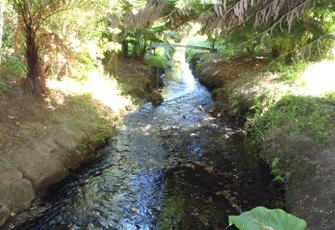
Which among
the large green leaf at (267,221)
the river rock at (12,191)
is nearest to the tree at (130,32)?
the river rock at (12,191)

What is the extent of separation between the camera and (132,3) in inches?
392

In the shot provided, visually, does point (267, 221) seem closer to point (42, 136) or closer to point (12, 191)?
point (12, 191)

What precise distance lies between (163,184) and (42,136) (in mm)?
2490

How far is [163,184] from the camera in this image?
5.39 metres

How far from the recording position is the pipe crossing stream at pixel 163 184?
4406mm

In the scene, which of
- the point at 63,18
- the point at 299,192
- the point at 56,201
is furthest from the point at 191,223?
the point at 63,18

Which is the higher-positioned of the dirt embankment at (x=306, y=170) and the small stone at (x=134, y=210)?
the dirt embankment at (x=306, y=170)

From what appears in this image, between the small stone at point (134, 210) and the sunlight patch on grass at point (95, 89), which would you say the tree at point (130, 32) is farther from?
the small stone at point (134, 210)

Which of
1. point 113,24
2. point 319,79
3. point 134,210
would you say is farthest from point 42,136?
point 319,79

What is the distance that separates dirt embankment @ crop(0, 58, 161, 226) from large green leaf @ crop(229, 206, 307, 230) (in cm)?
360

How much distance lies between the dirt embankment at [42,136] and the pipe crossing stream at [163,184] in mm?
325

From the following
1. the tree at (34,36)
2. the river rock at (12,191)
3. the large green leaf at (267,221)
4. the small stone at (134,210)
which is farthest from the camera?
the tree at (34,36)

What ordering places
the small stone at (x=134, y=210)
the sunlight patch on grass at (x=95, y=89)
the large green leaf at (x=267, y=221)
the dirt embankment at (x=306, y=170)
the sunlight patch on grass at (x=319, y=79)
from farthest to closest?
the sunlight patch on grass at (x=95, y=89) < the sunlight patch on grass at (x=319, y=79) < the small stone at (x=134, y=210) < the dirt embankment at (x=306, y=170) < the large green leaf at (x=267, y=221)

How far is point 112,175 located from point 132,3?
648 centimetres
